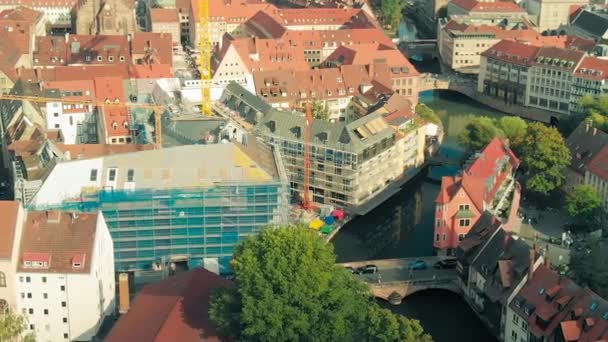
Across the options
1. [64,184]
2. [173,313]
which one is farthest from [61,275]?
[64,184]

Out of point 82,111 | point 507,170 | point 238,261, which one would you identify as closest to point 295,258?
point 238,261

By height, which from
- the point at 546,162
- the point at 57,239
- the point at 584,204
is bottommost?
the point at 584,204

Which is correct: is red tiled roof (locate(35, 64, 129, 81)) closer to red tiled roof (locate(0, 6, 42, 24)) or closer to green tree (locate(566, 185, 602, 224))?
red tiled roof (locate(0, 6, 42, 24))

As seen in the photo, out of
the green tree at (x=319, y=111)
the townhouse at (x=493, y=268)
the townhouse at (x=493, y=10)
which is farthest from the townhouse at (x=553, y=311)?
the townhouse at (x=493, y=10)

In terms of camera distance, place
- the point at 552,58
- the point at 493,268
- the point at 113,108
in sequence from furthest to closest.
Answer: the point at 552,58 → the point at 113,108 → the point at 493,268

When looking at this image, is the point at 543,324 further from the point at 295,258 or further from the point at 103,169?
the point at 103,169

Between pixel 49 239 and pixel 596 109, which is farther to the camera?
pixel 596 109

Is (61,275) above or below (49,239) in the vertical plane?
below

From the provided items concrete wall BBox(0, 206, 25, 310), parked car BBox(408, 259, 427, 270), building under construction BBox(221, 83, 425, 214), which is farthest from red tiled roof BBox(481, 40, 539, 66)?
concrete wall BBox(0, 206, 25, 310)

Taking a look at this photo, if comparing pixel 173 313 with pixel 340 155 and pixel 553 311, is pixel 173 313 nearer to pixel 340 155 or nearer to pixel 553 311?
pixel 553 311
